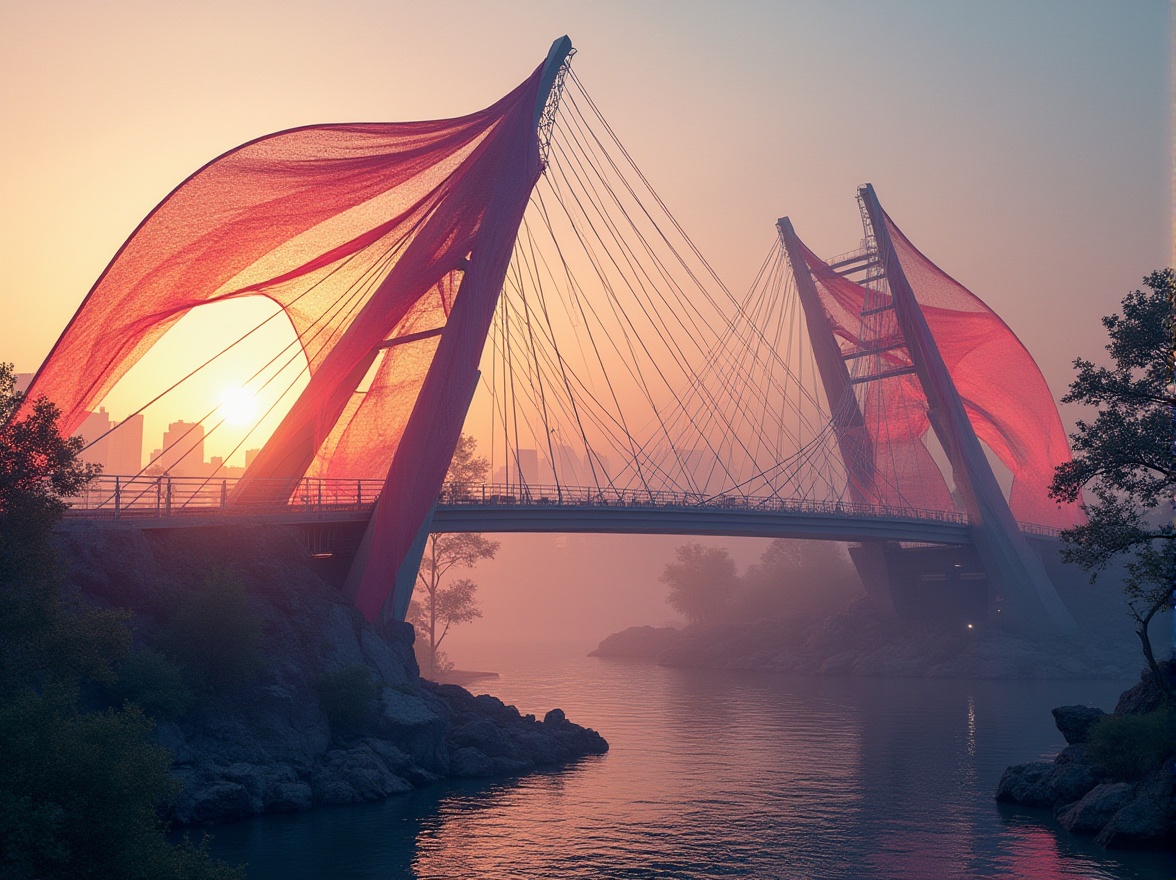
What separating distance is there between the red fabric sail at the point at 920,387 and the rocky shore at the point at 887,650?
9.27 meters

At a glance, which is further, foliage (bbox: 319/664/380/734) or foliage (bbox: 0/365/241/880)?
foliage (bbox: 319/664/380/734)

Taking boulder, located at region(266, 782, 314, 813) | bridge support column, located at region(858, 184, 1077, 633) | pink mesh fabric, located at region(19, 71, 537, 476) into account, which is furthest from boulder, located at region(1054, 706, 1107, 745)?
bridge support column, located at region(858, 184, 1077, 633)

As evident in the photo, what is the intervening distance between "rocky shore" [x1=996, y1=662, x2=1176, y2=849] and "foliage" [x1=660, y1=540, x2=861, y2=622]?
2411 inches

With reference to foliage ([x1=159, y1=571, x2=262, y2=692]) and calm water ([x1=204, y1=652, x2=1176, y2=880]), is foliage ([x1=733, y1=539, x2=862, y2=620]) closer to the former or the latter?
calm water ([x1=204, y1=652, x2=1176, y2=880])

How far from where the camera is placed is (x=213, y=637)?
26.9 meters

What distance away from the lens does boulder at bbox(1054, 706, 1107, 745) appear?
28.9m

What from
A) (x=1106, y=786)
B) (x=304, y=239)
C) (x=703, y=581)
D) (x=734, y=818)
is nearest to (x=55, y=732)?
(x=734, y=818)

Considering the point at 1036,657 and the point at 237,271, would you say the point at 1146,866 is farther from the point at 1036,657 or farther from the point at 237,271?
the point at 1036,657

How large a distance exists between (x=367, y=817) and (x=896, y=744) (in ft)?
69.5

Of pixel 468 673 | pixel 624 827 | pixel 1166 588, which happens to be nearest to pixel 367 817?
pixel 624 827

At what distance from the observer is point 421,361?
4281cm

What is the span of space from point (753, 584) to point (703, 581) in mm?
6837

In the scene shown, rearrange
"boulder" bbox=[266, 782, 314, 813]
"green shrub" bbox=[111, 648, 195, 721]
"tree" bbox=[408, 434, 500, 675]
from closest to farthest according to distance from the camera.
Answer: "green shrub" bbox=[111, 648, 195, 721]
"boulder" bbox=[266, 782, 314, 813]
"tree" bbox=[408, 434, 500, 675]

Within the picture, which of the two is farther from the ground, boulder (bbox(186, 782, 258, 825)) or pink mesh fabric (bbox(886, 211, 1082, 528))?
pink mesh fabric (bbox(886, 211, 1082, 528))
